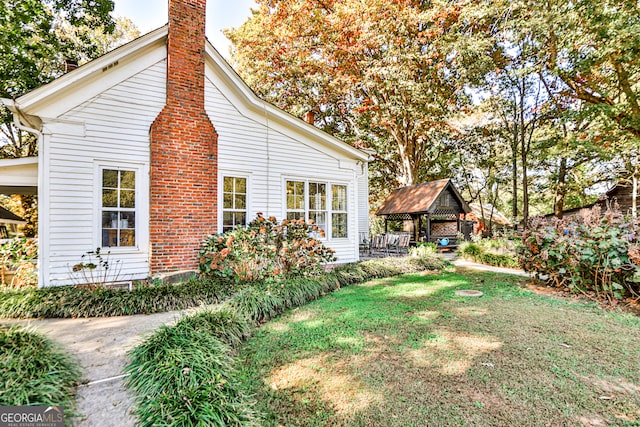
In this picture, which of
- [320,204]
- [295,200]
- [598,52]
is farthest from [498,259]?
[598,52]

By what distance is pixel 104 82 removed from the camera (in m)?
6.53

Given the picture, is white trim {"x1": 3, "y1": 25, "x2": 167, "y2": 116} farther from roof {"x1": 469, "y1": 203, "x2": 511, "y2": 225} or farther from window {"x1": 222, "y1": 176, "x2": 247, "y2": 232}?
roof {"x1": 469, "y1": 203, "x2": 511, "y2": 225}

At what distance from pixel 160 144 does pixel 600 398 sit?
8.03 metres

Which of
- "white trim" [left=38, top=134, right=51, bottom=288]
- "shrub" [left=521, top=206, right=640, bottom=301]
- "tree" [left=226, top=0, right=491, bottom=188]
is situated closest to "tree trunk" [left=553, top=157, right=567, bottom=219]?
"tree" [left=226, top=0, right=491, bottom=188]

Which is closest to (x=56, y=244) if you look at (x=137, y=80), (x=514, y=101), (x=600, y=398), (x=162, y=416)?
(x=137, y=80)

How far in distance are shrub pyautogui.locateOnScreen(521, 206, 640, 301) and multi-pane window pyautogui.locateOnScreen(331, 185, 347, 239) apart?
508 centimetres

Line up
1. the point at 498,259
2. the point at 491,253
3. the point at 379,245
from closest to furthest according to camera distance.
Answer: the point at 498,259, the point at 491,253, the point at 379,245

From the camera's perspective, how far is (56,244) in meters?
5.94

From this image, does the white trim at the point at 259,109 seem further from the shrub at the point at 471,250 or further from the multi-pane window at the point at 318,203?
the shrub at the point at 471,250

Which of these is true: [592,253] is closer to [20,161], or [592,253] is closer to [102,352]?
[102,352]

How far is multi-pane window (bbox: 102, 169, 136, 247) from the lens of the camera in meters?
6.44

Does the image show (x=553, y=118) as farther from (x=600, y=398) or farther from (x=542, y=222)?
(x=600, y=398)

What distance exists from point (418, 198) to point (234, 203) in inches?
423

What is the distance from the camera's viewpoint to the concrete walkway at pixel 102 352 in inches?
92.2
